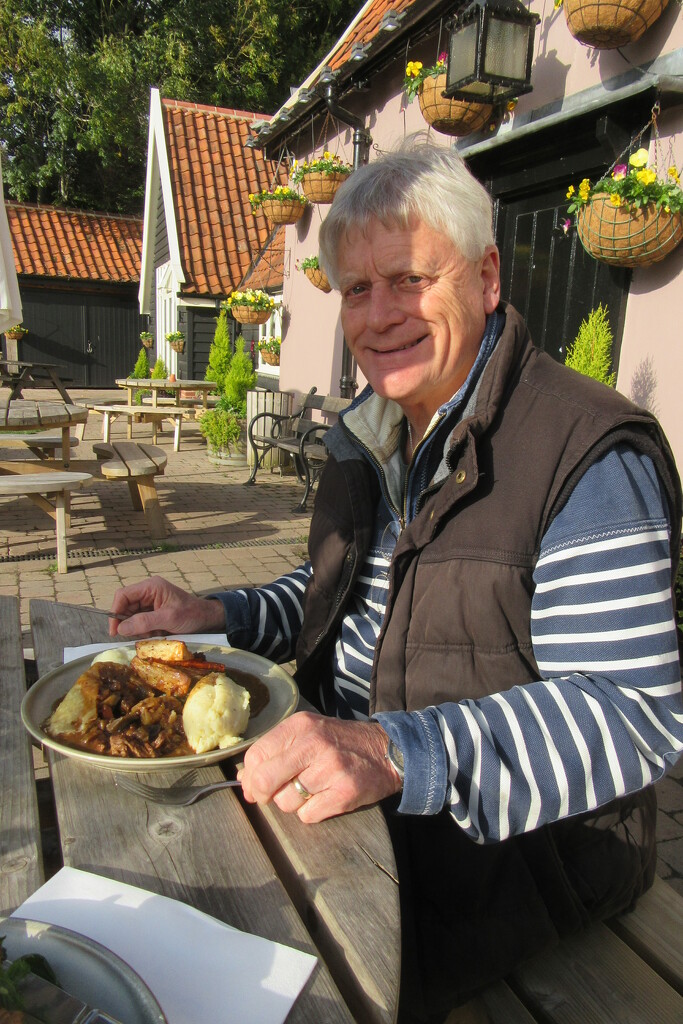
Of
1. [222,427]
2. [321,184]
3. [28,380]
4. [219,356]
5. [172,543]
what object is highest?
[321,184]

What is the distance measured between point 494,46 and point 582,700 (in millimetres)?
4845

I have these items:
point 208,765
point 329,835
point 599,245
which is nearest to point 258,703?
point 208,765

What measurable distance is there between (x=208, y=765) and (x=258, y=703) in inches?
6.9

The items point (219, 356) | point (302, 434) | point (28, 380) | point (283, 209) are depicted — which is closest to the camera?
point (302, 434)

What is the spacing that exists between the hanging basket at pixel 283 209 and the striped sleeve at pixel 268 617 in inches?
325

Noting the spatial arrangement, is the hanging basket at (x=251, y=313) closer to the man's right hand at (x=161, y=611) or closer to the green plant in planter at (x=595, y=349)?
the green plant in planter at (x=595, y=349)

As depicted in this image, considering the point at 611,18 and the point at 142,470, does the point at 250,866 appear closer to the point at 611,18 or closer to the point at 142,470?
the point at 611,18

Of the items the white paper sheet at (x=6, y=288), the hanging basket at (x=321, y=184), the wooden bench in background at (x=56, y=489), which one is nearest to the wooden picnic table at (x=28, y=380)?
the white paper sheet at (x=6, y=288)

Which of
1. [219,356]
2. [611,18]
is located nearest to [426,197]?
[611,18]

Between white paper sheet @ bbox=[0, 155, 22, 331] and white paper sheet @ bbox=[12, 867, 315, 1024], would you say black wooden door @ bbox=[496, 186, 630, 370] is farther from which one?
white paper sheet @ bbox=[12, 867, 315, 1024]

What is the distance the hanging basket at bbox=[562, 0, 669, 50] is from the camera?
12.5ft

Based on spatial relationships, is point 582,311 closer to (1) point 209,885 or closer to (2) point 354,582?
(2) point 354,582

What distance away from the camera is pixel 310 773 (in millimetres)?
1089

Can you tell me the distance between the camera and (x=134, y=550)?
6230mm
